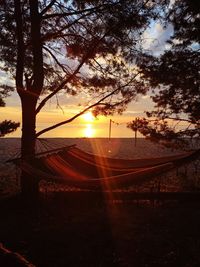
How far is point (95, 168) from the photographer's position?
714 centimetres

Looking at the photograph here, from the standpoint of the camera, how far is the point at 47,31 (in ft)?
29.0

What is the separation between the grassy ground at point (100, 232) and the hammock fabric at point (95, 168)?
0.73m

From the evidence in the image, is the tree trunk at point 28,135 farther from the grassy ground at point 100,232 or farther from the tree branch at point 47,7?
the tree branch at point 47,7

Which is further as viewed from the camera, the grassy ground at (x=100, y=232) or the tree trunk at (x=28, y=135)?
the tree trunk at (x=28, y=135)

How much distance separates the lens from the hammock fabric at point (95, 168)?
18.2ft

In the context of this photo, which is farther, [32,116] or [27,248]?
[32,116]

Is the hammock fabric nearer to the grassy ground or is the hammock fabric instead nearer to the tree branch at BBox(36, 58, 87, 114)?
the grassy ground

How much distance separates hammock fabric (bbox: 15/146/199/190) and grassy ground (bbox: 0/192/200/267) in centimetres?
73

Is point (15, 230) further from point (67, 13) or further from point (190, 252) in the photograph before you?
point (67, 13)

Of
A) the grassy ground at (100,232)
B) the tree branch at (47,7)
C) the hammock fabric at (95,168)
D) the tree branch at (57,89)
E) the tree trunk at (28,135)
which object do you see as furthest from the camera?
the tree branch at (57,89)

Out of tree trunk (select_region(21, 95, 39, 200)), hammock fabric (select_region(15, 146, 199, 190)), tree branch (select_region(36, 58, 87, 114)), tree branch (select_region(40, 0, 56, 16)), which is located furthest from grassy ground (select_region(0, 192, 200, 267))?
tree branch (select_region(40, 0, 56, 16))

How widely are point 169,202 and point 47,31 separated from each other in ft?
14.1

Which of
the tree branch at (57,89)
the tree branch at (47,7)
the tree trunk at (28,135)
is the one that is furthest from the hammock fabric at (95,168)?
the tree branch at (47,7)

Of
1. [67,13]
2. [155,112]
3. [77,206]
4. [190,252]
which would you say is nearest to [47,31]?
[67,13]
